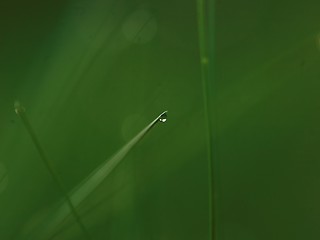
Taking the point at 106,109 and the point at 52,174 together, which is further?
the point at 106,109

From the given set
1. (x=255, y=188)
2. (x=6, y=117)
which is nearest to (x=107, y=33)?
(x=6, y=117)

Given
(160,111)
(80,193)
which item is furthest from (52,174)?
(160,111)

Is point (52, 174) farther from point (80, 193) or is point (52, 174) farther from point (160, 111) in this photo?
point (160, 111)

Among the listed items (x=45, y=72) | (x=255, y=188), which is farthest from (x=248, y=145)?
(x=45, y=72)

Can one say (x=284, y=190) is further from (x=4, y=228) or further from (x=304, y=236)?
(x=4, y=228)

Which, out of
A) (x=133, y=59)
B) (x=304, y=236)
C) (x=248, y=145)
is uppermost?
(x=133, y=59)

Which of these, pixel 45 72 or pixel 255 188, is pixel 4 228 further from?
pixel 255 188

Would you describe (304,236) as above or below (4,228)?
below
